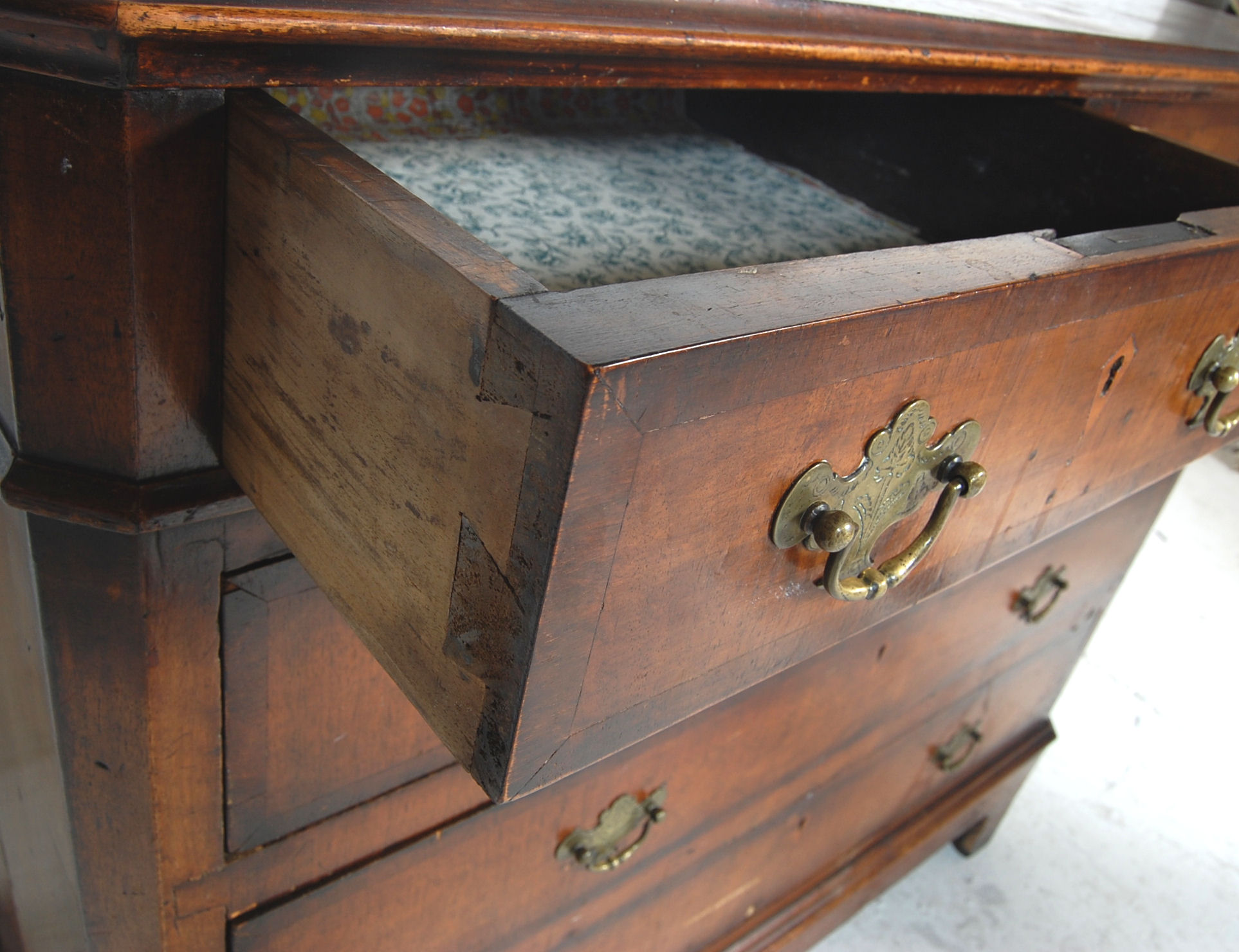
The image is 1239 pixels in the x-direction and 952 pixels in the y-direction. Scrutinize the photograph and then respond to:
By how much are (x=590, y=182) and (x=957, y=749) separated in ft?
2.81

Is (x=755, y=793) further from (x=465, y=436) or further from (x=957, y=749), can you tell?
(x=465, y=436)

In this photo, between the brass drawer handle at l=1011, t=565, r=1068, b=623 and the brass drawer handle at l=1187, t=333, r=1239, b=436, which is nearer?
the brass drawer handle at l=1187, t=333, r=1239, b=436

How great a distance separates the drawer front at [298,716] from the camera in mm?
531

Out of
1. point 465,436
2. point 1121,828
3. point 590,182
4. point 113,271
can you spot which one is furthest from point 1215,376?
point 1121,828

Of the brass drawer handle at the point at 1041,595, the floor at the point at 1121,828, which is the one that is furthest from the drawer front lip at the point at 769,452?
the floor at the point at 1121,828

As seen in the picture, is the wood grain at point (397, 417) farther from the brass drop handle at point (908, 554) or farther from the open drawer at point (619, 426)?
the brass drop handle at point (908, 554)

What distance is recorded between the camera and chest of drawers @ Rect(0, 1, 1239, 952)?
1.11 ft

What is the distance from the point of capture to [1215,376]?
0.63m

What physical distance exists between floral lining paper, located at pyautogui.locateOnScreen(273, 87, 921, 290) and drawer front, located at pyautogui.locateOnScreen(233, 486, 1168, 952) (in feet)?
1.14

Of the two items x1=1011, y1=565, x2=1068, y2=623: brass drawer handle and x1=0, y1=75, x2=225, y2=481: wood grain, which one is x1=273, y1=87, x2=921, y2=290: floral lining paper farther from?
x1=1011, y1=565, x2=1068, y2=623: brass drawer handle

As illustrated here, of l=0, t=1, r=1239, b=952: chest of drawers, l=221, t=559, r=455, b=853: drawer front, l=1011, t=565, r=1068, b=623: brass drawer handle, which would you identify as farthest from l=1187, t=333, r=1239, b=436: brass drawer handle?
l=221, t=559, r=455, b=853: drawer front

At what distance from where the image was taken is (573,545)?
0.32 meters

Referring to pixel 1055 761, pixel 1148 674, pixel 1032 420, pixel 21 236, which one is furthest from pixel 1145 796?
pixel 21 236

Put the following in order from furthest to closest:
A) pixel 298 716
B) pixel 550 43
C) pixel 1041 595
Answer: pixel 1041 595 < pixel 298 716 < pixel 550 43
